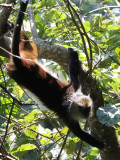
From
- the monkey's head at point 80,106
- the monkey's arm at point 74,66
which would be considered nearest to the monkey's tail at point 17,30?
the monkey's arm at point 74,66

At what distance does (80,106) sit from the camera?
3.14m

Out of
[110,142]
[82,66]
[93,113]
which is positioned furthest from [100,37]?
[110,142]

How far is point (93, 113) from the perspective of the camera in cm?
280

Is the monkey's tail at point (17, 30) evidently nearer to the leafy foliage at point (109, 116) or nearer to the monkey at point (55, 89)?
the monkey at point (55, 89)

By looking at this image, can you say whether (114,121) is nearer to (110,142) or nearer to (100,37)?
(110,142)

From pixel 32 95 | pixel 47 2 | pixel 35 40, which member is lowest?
pixel 32 95

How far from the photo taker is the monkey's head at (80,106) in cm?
298

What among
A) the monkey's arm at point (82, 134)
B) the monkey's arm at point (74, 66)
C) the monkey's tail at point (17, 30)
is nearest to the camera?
the monkey's tail at point (17, 30)

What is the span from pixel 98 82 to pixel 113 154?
78 centimetres

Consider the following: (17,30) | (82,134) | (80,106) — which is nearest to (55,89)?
(80,106)

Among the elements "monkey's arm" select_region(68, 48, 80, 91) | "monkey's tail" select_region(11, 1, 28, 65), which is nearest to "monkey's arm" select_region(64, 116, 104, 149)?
"monkey's arm" select_region(68, 48, 80, 91)

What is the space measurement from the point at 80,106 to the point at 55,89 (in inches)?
15.0

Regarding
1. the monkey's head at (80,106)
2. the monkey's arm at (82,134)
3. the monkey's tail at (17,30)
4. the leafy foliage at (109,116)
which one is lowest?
the monkey's arm at (82,134)

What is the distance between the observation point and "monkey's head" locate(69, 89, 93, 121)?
2.98 m
